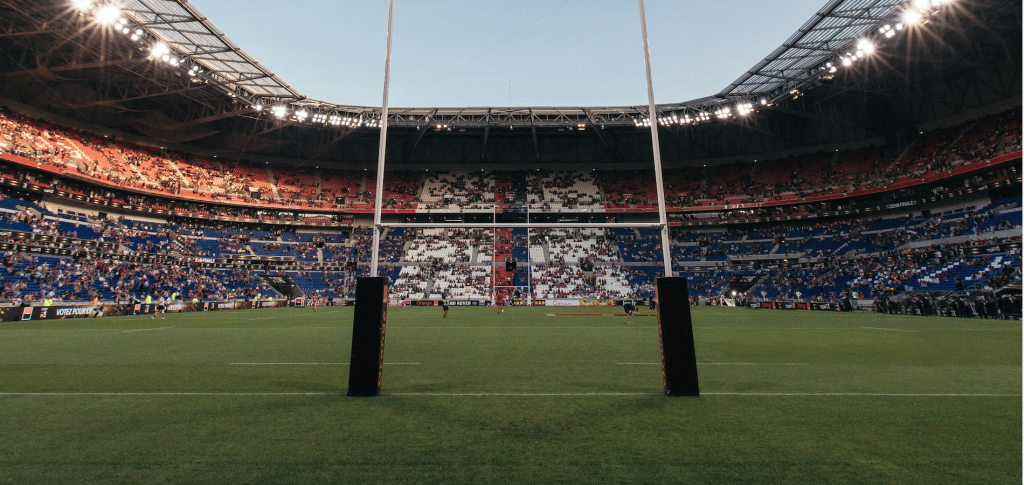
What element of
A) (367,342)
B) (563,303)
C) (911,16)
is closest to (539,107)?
(563,303)

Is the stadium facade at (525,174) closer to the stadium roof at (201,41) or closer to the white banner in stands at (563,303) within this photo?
the stadium roof at (201,41)

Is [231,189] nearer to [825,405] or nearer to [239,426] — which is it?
[239,426]

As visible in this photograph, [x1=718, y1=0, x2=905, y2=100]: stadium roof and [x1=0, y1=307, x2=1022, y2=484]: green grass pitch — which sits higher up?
[x1=718, y1=0, x2=905, y2=100]: stadium roof

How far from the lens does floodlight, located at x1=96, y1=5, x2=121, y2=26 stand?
2280 cm

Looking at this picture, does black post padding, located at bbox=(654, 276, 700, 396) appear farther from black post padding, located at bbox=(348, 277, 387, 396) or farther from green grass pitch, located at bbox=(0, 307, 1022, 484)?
black post padding, located at bbox=(348, 277, 387, 396)

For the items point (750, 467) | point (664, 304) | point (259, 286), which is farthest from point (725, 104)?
point (259, 286)

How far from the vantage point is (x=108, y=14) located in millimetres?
23062

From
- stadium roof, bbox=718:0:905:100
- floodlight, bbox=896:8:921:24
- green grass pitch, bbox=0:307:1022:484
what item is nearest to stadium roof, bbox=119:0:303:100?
green grass pitch, bbox=0:307:1022:484

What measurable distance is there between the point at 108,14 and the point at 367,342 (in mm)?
29841

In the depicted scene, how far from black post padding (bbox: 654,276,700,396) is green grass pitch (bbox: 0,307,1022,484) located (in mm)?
266

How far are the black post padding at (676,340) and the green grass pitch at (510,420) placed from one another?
27 centimetres

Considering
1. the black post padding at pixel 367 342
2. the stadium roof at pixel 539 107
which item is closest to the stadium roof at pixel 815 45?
the stadium roof at pixel 539 107

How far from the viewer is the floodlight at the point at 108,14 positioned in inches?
898

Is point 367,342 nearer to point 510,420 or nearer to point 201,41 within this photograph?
point 510,420
